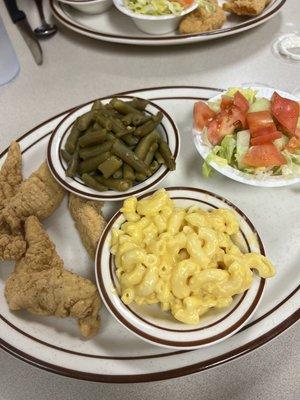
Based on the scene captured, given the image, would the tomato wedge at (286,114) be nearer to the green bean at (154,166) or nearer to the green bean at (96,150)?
the green bean at (154,166)

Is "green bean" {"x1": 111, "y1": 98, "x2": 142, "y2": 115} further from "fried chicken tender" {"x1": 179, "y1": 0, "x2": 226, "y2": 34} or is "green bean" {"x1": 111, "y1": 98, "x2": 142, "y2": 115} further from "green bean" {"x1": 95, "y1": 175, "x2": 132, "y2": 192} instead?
"fried chicken tender" {"x1": 179, "y1": 0, "x2": 226, "y2": 34}

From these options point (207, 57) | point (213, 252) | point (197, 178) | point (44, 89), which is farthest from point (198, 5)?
point (213, 252)

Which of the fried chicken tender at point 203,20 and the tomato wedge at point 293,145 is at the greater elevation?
the fried chicken tender at point 203,20

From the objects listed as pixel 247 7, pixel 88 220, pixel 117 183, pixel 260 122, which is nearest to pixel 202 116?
pixel 260 122

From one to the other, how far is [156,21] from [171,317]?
1.38 meters

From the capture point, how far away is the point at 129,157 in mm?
A: 1282

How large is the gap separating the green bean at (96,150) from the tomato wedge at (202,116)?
35 centimetres

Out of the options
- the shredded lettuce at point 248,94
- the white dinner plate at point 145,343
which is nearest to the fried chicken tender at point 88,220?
the white dinner plate at point 145,343

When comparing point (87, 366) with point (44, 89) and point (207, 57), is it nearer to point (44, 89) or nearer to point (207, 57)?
point (44, 89)

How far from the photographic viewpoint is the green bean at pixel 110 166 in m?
1.28

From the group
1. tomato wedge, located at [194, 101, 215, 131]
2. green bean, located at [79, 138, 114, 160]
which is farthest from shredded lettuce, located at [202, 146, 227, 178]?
green bean, located at [79, 138, 114, 160]

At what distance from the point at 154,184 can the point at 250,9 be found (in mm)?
1138

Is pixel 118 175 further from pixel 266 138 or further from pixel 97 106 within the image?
pixel 266 138

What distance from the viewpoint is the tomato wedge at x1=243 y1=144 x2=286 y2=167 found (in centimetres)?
132
